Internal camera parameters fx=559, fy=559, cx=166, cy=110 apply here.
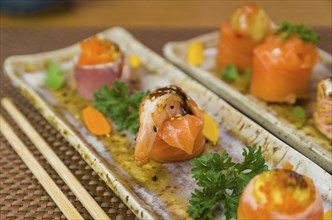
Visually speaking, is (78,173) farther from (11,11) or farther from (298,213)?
(11,11)

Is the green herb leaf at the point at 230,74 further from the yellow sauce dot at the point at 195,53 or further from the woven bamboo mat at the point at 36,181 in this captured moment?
the woven bamboo mat at the point at 36,181

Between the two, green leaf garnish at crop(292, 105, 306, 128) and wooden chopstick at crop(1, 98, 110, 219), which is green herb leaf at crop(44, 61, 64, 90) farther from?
green leaf garnish at crop(292, 105, 306, 128)

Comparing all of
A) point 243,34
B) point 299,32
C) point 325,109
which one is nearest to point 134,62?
point 243,34

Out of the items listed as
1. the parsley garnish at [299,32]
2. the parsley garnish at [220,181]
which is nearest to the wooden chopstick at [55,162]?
the parsley garnish at [220,181]

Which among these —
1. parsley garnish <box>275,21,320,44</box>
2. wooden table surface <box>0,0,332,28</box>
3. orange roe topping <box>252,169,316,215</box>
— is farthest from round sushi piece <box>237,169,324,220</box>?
wooden table surface <box>0,0,332,28</box>

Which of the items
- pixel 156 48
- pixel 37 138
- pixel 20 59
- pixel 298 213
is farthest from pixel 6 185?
pixel 156 48

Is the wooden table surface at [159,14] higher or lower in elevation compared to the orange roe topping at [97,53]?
lower
